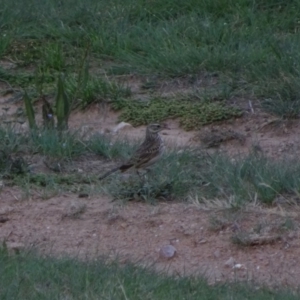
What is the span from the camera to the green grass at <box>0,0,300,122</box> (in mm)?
10906

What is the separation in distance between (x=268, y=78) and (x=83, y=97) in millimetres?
1838

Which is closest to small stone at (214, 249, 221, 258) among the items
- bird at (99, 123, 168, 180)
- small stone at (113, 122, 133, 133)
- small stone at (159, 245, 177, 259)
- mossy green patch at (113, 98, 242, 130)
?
small stone at (159, 245, 177, 259)

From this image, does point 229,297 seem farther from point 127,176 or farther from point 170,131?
point 170,131

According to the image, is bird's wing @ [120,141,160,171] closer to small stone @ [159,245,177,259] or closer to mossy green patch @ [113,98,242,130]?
small stone @ [159,245,177,259]

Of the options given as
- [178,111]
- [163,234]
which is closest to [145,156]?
[163,234]

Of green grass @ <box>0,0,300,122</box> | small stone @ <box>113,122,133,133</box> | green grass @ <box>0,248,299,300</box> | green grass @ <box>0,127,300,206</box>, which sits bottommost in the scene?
small stone @ <box>113,122,133,133</box>

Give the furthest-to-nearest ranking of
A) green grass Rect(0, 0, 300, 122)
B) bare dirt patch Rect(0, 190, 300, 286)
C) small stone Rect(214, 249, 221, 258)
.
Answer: green grass Rect(0, 0, 300, 122), small stone Rect(214, 249, 221, 258), bare dirt patch Rect(0, 190, 300, 286)

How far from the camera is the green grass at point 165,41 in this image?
10906 millimetres

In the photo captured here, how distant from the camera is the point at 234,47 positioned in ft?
37.7

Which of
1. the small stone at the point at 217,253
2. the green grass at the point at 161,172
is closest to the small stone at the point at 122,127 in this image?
the green grass at the point at 161,172

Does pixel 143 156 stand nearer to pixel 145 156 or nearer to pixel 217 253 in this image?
pixel 145 156

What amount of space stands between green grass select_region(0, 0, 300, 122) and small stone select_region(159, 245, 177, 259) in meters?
2.97

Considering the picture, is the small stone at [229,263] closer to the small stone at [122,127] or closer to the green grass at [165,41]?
the green grass at [165,41]

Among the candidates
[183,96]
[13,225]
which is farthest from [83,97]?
[13,225]
